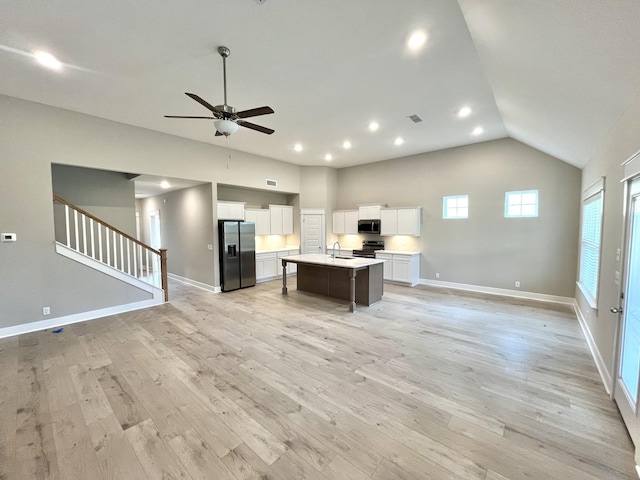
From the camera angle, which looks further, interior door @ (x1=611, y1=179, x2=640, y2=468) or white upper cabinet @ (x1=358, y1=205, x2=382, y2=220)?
white upper cabinet @ (x1=358, y1=205, x2=382, y2=220)

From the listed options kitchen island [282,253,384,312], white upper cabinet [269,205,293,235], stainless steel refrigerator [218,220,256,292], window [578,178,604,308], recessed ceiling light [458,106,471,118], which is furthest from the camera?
white upper cabinet [269,205,293,235]

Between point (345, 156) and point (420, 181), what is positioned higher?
point (345, 156)

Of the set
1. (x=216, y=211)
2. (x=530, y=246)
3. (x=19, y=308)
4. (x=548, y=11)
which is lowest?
(x=19, y=308)

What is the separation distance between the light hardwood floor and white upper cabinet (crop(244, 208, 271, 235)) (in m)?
Result: 3.64

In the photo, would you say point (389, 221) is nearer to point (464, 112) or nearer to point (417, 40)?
point (464, 112)

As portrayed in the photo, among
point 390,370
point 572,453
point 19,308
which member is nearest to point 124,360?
point 19,308

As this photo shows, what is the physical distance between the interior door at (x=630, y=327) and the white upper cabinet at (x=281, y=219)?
6966mm

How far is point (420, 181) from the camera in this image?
23.0ft

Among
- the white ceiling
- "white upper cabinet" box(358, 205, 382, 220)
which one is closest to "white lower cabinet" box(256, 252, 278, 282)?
"white upper cabinet" box(358, 205, 382, 220)

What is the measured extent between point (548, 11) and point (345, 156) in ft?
17.9

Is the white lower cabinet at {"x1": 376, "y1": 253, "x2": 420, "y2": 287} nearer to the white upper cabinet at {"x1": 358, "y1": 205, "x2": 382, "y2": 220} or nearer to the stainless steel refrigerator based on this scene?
the white upper cabinet at {"x1": 358, "y1": 205, "x2": 382, "y2": 220}

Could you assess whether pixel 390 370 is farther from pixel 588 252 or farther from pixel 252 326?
pixel 588 252

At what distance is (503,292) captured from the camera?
5844mm

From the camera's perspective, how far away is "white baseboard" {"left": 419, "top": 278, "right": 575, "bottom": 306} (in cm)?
526
